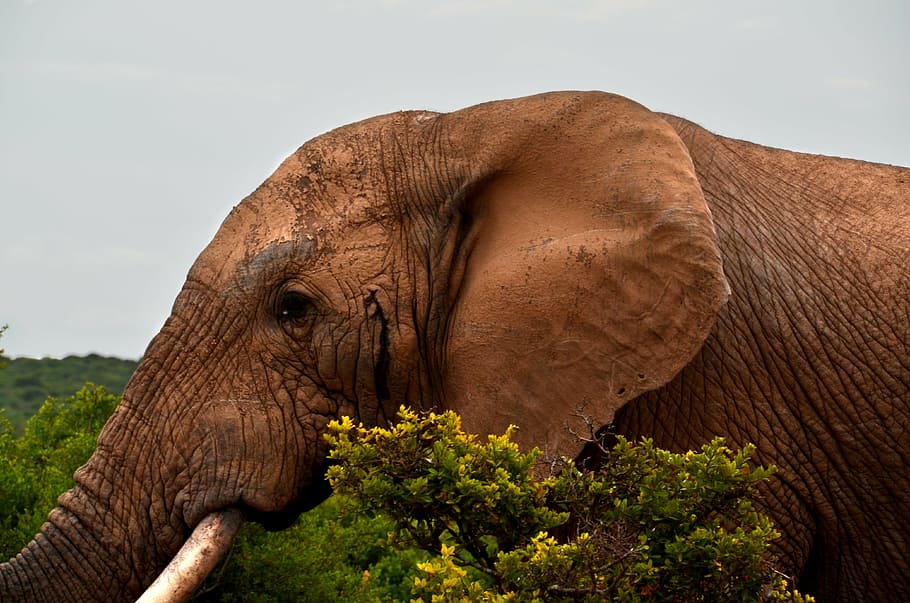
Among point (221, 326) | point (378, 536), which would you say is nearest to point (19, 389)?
point (378, 536)

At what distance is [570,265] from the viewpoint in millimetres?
5629

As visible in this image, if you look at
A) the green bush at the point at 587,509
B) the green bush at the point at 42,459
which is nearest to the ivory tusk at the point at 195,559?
the green bush at the point at 587,509

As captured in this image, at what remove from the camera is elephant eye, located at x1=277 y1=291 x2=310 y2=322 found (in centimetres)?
591

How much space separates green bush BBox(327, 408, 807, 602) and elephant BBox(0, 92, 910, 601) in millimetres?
845

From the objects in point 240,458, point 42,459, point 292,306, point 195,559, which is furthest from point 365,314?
point 42,459

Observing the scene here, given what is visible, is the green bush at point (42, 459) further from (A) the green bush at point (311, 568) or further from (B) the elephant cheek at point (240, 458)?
(B) the elephant cheek at point (240, 458)

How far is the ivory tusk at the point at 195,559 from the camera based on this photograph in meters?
5.70

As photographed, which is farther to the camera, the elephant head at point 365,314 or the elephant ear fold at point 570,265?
the elephant head at point 365,314

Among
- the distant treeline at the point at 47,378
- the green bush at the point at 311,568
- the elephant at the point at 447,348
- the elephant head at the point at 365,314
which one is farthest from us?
the distant treeline at the point at 47,378

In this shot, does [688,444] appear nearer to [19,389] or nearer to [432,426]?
[432,426]

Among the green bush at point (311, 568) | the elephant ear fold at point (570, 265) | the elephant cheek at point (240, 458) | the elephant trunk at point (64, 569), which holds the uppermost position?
the elephant ear fold at point (570, 265)

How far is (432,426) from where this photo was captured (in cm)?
493

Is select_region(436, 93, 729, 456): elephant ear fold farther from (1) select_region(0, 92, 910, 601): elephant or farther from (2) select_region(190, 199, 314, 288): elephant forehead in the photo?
(2) select_region(190, 199, 314, 288): elephant forehead

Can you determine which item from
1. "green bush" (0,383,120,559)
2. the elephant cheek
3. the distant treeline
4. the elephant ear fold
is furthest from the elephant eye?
the distant treeline
